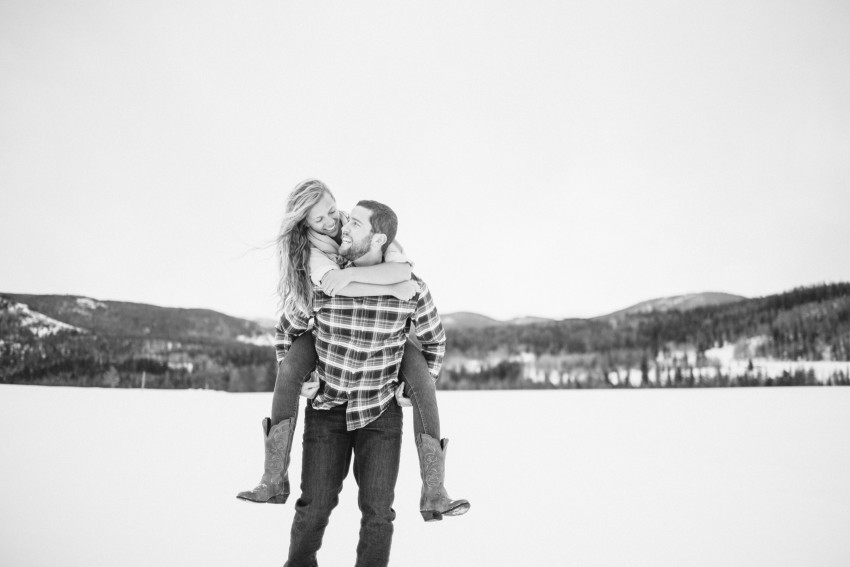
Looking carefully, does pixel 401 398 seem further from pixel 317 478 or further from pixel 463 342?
pixel 463 342

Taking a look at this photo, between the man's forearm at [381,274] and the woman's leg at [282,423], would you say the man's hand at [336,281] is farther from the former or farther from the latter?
the woman's leg at [282,423]

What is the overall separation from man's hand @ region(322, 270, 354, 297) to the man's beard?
13 cm

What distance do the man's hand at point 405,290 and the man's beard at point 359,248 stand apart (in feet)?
0.64

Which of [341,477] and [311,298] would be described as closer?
[341,477]

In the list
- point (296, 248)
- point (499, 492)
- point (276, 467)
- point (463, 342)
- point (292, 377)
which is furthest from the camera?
point (463, 342)

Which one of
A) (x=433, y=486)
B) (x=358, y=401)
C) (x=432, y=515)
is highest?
(x=358, y=401)

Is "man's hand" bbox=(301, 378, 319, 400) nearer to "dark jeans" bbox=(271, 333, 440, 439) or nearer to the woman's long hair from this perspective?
"dark jeans" bbox=(271, 333, 440, 439)

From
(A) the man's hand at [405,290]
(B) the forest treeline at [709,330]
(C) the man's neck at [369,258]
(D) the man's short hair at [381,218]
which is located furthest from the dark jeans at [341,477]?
(B) the forest treeline at [709,330]

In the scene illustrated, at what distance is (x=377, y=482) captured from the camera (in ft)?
6.47

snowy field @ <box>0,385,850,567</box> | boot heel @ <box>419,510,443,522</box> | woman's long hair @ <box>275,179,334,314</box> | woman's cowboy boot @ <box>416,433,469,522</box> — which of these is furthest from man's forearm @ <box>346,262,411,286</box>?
snowy field @ <box>0,385,850,567</box>

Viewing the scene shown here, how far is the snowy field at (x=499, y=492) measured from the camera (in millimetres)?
2633

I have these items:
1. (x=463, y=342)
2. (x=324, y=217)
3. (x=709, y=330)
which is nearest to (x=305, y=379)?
(x=324, y=217)

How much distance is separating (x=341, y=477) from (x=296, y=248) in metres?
0.93

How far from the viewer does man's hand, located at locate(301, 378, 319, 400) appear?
2.07 m
